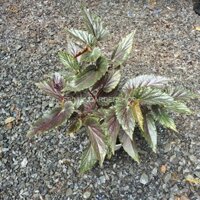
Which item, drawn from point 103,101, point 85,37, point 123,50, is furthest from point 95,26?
point 103,101

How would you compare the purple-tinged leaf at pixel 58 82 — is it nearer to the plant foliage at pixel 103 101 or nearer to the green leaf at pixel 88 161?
the plant foliage at pixel 103 101

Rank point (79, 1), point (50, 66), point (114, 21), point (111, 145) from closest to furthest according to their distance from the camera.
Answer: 1. point (111, 145)
2. point (50, 66)
3. point (114, 21)
4. point (79, 1)

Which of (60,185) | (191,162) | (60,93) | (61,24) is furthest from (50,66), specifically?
(191,162)

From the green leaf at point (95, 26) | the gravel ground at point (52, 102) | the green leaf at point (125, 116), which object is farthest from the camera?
the gravel ground at point (52, 102)

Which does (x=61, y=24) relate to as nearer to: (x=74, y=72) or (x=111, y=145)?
(x=74, y=72)

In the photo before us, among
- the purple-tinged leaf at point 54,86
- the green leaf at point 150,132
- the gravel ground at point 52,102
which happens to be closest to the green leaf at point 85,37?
the purple-tinged leaf at point 54,86

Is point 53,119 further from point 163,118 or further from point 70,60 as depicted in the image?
point 163,118

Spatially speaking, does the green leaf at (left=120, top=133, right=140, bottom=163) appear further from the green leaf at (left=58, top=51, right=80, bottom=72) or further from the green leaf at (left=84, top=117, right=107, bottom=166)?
the green leaf at (left=58, top=51, right=80, bottom=72)
